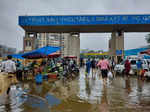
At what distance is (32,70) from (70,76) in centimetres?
332

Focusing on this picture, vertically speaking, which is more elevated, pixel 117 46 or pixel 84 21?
pixel 84 21

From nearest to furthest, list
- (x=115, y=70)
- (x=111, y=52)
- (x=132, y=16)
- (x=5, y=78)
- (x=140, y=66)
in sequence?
(x=5, y=78), (x=140, y=66), (x=115, y=70), (x=132, y=16), (x=111, y=52)

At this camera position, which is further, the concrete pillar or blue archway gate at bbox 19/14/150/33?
the concrete pillar

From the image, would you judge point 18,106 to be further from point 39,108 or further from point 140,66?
point 140,66

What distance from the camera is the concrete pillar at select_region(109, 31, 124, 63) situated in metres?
26.2

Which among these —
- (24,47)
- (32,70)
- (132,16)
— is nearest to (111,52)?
(132,16)

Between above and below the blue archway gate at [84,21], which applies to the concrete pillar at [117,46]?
below

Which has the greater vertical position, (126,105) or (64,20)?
(64,20)

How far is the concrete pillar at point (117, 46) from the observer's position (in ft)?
85.9

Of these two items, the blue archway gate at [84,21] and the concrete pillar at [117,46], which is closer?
the blue archway gate at [84,21]

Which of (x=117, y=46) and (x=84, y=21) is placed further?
(x=117, y=46)

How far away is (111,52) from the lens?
28344mm

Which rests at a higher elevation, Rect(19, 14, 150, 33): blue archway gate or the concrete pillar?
Rect(19, 14, 150, 33): blue archway gate

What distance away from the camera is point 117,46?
26.7 meters
